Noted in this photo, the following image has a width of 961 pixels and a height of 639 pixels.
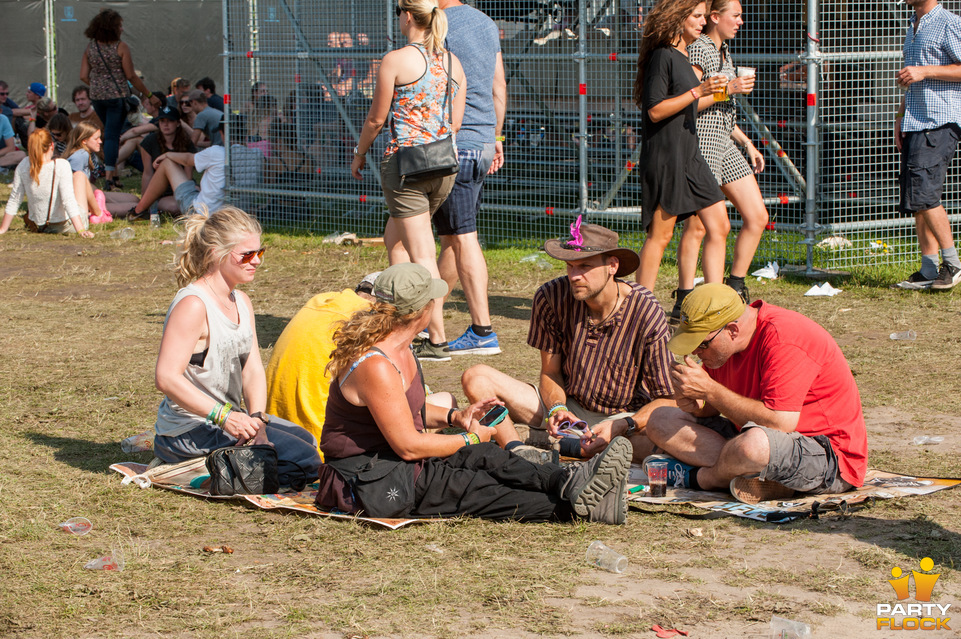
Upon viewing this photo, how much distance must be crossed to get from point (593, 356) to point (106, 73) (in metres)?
11.8

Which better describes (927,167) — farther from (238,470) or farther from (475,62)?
(238,470)

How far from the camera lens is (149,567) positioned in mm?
3660

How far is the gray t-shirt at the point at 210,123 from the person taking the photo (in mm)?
13914

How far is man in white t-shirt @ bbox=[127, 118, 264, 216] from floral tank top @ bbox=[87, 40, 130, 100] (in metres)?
2.40

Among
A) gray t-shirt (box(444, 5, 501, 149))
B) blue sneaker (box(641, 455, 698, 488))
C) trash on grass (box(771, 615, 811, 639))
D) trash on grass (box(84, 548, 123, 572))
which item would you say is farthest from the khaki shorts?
trash on grass (box(771, 615, 811, 639))

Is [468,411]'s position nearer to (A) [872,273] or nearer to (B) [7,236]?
(A) [872,273]

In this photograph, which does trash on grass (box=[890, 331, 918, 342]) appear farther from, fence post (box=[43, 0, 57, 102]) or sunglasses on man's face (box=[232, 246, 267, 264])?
fence post (box=[43, 0, 57, 102])

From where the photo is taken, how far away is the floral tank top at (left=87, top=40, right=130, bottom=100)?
14.7 m

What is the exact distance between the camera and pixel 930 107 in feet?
26.4

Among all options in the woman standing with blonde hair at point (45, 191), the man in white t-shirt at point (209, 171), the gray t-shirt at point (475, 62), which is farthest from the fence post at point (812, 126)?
the woman standing with blonde hair at point (45, 191)

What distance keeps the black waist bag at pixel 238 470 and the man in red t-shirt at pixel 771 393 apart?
1673mm

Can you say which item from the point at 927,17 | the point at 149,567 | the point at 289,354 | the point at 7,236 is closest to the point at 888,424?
the point at 289,354

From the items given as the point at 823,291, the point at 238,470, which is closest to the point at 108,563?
the point at 238,470

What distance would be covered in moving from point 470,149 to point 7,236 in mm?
7262
